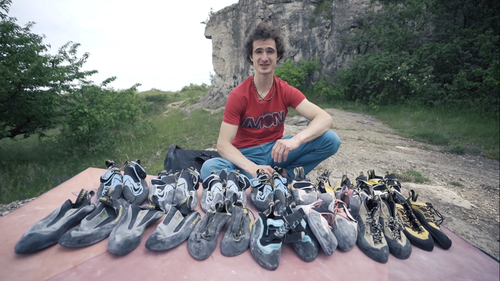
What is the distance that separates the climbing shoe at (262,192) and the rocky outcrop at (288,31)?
37.9ft

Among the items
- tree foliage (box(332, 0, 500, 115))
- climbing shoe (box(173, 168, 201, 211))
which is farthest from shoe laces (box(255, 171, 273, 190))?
tree foliage (box(332, 0, 500, 115))

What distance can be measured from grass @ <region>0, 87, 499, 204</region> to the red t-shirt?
2.05 metres

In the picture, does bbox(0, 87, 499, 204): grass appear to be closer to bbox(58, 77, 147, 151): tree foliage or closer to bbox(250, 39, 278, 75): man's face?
bbox(58, 77, 147, 151): tree foliage

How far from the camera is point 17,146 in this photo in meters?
4.61

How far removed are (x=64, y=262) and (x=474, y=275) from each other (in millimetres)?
2340

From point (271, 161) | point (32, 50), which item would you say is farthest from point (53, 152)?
point (271, 161)

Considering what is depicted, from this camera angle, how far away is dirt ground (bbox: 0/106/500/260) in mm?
2229

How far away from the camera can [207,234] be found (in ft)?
4.79

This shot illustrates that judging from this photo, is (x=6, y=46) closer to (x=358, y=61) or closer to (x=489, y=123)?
(x=489, y=123)

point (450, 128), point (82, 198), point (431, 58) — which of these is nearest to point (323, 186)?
point (82, 198)

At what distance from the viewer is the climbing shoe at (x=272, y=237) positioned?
134 cm

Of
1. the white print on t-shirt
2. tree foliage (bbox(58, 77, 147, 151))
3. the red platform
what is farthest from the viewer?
tree foliage (bbox(58, 77, 147, 151))

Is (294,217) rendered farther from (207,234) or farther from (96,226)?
(96,226)

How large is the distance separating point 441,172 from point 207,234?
12.5 feet
